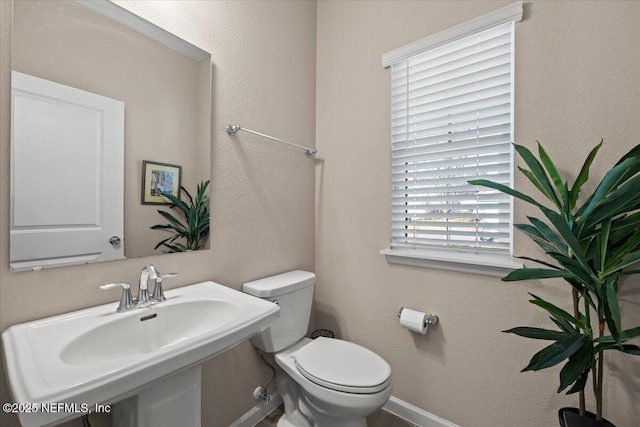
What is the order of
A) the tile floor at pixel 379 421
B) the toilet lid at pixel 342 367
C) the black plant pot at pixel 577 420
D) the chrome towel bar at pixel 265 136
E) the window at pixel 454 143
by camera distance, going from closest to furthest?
1. the black plant pot at pixel 577 420
2. the toilet lid at pixel 342 367
3. the window at pixel 454 143
4. the chrome towel bar at pixel 265 136
5. the tile floor at pixel 379 421

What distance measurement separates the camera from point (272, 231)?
162 cm

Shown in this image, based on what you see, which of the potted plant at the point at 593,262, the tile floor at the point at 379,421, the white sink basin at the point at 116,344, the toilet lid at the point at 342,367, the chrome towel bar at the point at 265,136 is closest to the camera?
the white sink basin at the point at 116,344

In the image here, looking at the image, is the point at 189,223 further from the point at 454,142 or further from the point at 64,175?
A: the point at 454,142

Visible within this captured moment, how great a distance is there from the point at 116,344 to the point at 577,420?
1.55 metres

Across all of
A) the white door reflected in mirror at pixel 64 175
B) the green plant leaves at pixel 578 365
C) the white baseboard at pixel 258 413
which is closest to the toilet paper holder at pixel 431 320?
the green plant leaves at pixel 578 365

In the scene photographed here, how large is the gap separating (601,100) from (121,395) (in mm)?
1807

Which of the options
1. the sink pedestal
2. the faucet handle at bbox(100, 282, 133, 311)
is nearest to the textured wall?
the sink pedestal

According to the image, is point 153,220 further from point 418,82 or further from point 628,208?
point 628,208

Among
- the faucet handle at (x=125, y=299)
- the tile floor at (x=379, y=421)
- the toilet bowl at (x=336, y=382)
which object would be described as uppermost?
the faucet handle at (x=125, y=299)

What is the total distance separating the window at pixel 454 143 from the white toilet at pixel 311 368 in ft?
1.87

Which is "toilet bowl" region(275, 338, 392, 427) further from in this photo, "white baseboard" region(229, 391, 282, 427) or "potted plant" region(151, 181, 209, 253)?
"potted plant" region(151, 181, 209, 253)

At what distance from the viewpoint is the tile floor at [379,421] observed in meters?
1.53

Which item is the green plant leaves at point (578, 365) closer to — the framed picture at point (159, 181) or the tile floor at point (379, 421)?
the tile floor at point (379, 421)

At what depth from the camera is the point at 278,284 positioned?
4.74 ft
